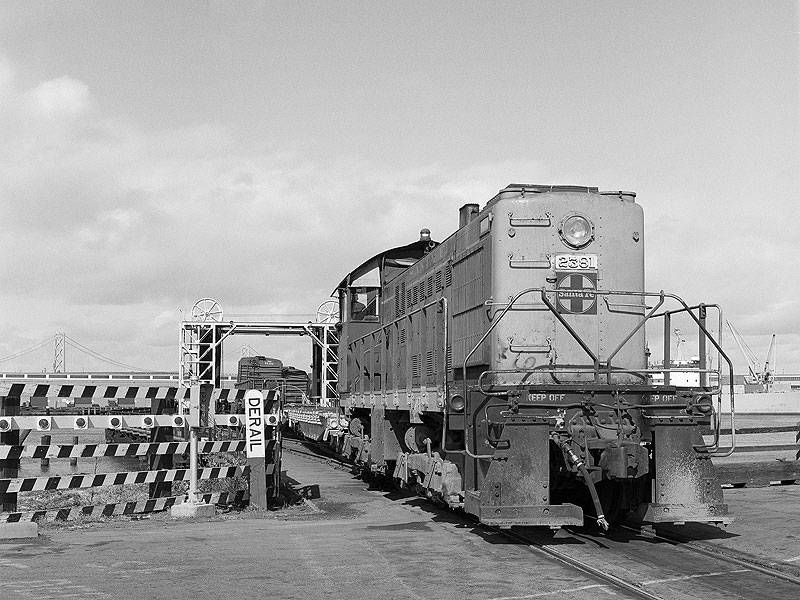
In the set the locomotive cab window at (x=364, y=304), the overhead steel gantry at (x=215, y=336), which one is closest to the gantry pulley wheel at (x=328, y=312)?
the overhead steel gantry at (x=215, y=336)

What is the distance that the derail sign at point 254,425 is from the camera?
1156 centimetres

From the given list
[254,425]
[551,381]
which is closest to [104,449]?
[254,425]

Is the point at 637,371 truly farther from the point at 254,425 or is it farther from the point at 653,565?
the point at 254,425

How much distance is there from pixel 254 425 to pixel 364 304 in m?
5.61

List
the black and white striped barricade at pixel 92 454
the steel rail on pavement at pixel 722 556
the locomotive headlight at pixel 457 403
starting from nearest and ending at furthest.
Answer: the steel rail on pavement at pixel 722 556
the locomotive headlight at pixel 457 403
the black and white striped barricade at pixel 92 454

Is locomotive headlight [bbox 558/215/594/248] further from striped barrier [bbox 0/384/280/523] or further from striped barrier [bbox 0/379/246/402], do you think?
striped barrier [bbox 0/379/246/402]

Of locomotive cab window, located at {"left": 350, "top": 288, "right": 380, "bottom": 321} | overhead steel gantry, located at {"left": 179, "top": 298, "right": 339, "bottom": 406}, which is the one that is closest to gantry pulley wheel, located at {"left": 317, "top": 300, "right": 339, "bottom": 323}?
overhead steel gantry, located at {"left": 179, "top": 298, "right": 339, "bottom": 406}

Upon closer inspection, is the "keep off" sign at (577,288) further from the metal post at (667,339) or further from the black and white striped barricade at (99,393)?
the black and white striped barricade at (99,393)

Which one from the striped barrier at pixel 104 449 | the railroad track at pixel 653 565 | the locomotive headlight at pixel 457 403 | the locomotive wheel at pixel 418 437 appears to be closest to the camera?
the railroad track at pixel 653 565

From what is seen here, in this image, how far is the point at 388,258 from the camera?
15602 millimetres

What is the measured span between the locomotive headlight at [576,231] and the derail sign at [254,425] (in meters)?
4.50

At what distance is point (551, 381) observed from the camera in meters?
9.95

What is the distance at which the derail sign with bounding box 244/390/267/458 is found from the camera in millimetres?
11562

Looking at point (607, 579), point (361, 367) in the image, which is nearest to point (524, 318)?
point (607, 579)
